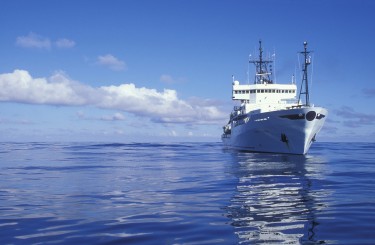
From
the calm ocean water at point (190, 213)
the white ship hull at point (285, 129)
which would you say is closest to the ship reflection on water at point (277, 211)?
the calm ocean water at point (190, 213)

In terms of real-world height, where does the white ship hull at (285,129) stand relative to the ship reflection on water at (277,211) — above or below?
above

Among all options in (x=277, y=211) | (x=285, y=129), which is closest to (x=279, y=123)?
(x=285, y=129)

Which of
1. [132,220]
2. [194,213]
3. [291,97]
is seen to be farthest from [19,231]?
[291,97]

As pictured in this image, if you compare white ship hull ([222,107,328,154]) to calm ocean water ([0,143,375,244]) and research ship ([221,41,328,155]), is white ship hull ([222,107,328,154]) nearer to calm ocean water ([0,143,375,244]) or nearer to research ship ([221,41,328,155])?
research ship ([221,41,328,155])

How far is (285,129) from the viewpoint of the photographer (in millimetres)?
43531

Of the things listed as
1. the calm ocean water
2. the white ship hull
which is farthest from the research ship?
the calm ocean water

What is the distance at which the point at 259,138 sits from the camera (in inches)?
1940

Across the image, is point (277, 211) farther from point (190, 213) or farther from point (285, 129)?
point (285, 129)

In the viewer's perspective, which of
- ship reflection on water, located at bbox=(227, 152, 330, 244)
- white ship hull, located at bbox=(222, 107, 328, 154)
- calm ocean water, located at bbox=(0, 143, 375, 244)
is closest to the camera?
ship reflection on water, located at bbox=(227, 152, 330, 244)

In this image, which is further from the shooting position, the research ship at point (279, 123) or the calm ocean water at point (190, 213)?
the research ship at point (279, 123)

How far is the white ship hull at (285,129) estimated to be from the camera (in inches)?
1635

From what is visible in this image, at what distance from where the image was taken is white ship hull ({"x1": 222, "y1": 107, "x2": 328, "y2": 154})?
1635 inches

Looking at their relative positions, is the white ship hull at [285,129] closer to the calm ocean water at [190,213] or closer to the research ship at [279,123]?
the research ship at [279,123]

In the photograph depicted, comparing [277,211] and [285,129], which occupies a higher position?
[285,129]
